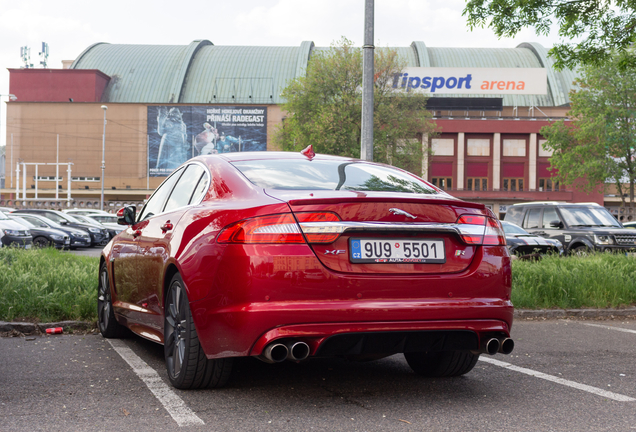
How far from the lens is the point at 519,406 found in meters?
3.96

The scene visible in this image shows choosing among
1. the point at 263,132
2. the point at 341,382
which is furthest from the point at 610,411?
the point at 263,132

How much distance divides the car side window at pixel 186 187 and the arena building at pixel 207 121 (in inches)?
2425

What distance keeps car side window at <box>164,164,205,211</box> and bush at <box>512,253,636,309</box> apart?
492 cm

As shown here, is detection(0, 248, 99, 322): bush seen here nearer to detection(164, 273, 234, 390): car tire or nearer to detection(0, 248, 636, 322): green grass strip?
detection(0, 248, 636, 322): green grass strip

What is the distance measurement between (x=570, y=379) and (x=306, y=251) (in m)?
2.31

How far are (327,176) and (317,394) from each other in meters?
1.40

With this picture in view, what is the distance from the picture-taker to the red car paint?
11.9ft

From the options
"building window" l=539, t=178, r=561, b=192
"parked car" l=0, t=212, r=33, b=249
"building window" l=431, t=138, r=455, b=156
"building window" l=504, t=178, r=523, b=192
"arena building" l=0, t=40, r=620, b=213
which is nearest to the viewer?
"parked car" l=0, t=212, r=33, b=249

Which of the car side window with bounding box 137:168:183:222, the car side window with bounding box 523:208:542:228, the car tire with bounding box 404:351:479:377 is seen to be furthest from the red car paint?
the car side window with bounding box 523:208:542:228

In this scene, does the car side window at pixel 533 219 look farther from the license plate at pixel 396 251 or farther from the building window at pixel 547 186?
the building window at pixel 547 186

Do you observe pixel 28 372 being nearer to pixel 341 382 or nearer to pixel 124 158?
pixel 341 382

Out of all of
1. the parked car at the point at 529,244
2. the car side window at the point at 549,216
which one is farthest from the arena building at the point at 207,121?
the parked car at the point at 529,244

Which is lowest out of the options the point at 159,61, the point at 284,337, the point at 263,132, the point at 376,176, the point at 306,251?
the point at 284,337

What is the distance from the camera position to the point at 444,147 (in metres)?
67.9
